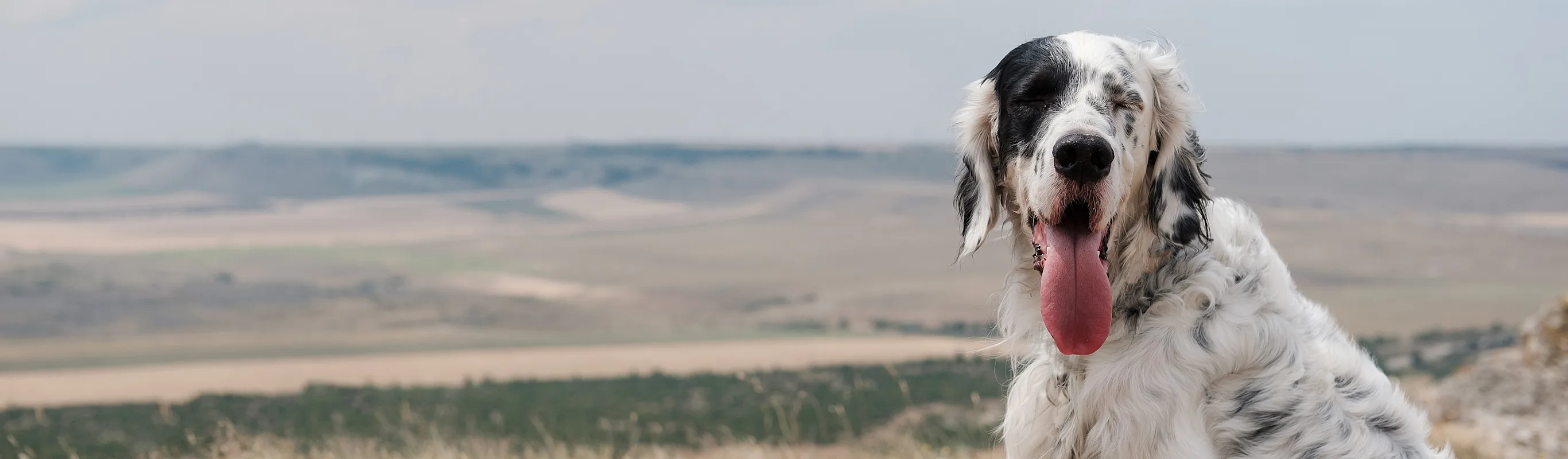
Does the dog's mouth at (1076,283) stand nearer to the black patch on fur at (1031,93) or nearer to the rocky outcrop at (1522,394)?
the black patch on fur at (1031,93)

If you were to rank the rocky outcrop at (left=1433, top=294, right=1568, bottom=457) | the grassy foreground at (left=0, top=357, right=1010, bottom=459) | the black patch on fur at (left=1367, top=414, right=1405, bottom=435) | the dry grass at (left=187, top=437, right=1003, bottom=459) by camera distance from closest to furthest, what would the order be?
the black patch on fur at (left=1367, top=414, right=1405, bottom=435)
the dry grass at (left=187, top=437, right=1003, bottom=459)
the grassy foreground at (left=0, top=357, right=1010, bottom=459)
the rocky outcrop at (left=1433, top=294, right=1568, bottom=457)

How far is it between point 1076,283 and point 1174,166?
681mm

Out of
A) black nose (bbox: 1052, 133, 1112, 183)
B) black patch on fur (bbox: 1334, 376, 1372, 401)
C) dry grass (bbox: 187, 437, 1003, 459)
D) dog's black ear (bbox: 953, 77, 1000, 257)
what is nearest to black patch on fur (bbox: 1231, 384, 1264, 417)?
black patch on fur (bbox: 1334, 376, 1372, 401)

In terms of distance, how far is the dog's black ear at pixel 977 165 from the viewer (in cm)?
448

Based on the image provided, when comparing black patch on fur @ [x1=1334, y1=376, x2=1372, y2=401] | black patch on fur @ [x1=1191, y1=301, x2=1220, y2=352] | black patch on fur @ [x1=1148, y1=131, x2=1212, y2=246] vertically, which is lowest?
black patch on fur @ [x1=1334, y1=376, x2=1372, y2=401]

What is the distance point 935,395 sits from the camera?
674 inches

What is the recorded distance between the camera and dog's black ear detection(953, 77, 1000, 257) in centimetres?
448

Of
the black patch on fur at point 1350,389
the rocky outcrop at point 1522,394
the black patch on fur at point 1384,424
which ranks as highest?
the black patch on fur at point 1350,389

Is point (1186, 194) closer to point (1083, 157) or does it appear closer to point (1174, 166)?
point (1174, 166)

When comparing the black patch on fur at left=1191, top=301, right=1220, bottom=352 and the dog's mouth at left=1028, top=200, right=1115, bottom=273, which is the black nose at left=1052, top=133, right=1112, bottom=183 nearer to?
the dog's mouth at left=1028, top=200, right=1115, bottom=273

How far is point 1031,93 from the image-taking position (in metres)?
4.30

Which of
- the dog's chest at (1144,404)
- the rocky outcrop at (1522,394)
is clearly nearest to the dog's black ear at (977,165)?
the dog's chest at (1144,404)

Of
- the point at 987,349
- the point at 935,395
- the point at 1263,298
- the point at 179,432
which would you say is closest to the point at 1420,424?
the point at 1263,298

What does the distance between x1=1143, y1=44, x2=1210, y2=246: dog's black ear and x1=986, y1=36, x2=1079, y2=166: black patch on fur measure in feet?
1.26
